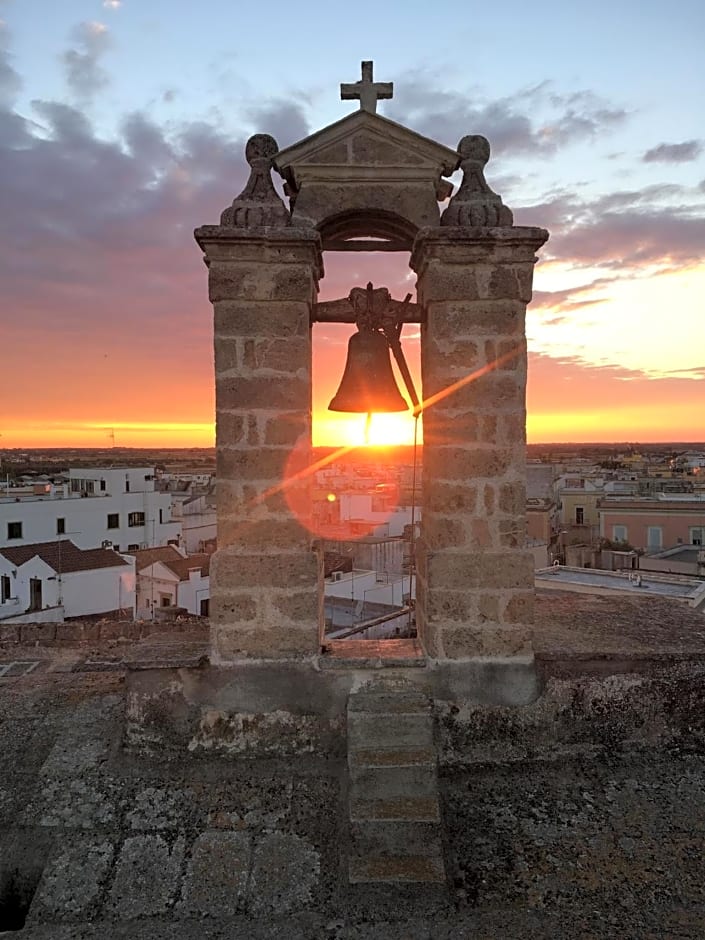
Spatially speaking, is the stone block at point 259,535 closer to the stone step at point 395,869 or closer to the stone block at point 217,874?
the stone block at point 217,874

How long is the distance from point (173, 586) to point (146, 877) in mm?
17010

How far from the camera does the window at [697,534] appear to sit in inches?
1113

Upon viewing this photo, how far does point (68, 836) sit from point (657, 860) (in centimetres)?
226

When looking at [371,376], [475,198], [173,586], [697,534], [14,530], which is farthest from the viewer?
[697,534]

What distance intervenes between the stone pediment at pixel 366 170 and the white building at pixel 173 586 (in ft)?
51.2

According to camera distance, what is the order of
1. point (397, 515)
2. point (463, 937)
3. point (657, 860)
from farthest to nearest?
point (397, 515) → point (657, 860) → point (463, 937)

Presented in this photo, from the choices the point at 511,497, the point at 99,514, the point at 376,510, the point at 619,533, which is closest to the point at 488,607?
the point at 511,497

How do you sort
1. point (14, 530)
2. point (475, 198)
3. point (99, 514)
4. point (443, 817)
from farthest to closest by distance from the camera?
point (99, 514)
point (14, 530)
point (475, 198)
point (443, 817)

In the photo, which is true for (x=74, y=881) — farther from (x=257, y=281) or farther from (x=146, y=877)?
(x=257, y=281)

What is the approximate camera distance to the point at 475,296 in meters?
3.29

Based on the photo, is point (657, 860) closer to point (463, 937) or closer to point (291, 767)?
point (463, 937)

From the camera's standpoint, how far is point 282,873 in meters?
2.56

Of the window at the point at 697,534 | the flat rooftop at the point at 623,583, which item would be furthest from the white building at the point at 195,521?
the flat rooftop at the point at 623,583

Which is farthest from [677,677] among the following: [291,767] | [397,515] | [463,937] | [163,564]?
[397,515]
